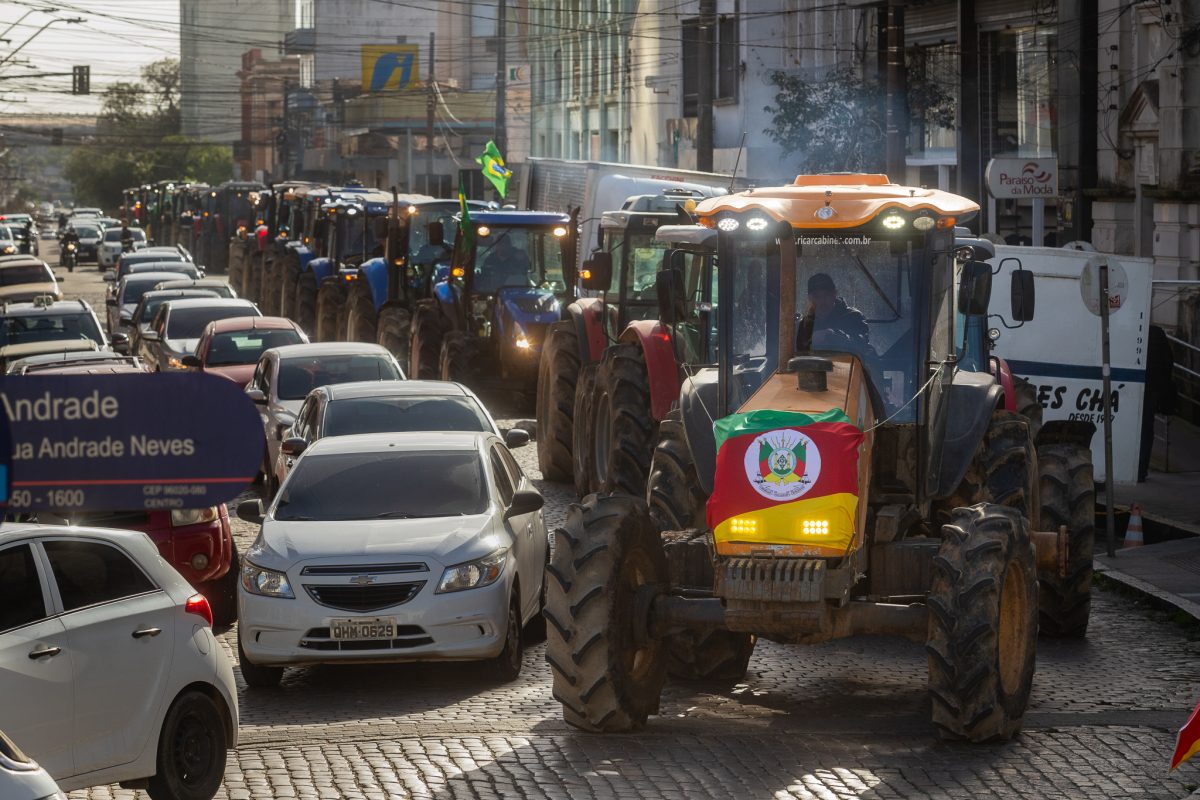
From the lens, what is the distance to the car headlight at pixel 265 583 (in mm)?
12367

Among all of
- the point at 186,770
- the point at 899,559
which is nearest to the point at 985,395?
the point at 899,559

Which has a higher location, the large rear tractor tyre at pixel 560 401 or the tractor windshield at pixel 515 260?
the tractor windshield at pixel 515 260

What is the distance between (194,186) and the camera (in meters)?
80.5

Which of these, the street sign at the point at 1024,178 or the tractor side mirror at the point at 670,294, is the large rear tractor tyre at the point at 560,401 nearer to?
the street sign at the point at 1024,178

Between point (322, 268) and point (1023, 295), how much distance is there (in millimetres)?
26316

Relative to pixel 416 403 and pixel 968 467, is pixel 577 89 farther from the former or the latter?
pixel 968 467

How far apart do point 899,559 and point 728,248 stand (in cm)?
206

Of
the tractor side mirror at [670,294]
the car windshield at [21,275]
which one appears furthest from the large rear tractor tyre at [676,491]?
the car windshield at [21,275]

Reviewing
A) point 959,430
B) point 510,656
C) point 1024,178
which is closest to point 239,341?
point 1024,178

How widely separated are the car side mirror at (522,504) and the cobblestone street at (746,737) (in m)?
1.02

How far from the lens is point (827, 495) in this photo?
1036 centimetres

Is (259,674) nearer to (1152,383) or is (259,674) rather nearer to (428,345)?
(1152,383)

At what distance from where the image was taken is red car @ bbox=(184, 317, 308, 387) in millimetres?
25234

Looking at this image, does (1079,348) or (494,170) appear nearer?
(1079,348)
